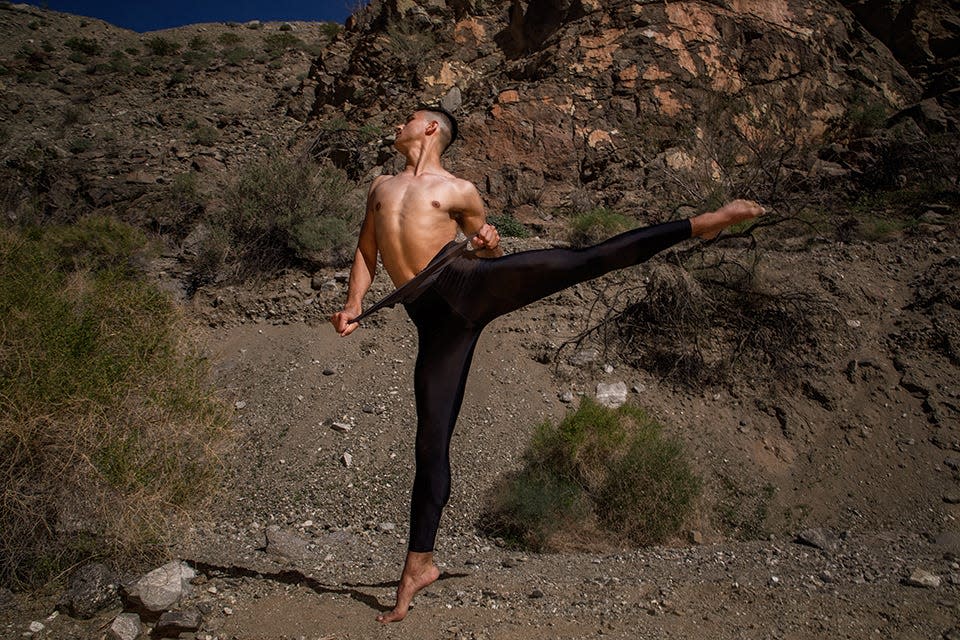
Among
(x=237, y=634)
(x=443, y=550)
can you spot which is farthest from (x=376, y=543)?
(x=237, y=634)

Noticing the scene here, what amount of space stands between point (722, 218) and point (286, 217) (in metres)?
7.56

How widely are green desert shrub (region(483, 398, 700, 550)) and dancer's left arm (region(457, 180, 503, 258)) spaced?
8.88 ft

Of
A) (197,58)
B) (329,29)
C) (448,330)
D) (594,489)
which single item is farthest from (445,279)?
(329,29)

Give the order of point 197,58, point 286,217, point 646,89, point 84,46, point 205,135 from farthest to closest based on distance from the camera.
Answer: point 84,46 → point 197,58 → point 205,135 → point 646,89 → point 286,217

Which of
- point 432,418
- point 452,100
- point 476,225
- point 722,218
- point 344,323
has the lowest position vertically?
point 432,418

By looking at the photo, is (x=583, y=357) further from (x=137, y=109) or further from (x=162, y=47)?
(x=162, y=47)

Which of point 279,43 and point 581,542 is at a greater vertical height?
point 279,43

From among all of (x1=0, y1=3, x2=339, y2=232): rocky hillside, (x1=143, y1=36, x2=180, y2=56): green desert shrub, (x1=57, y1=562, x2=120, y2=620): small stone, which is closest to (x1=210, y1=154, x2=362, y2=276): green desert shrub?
(x1=0, y1=3, x2=339, y2=232): rocky hillside

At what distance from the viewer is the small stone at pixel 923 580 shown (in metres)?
3.60

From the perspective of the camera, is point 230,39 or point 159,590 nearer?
point 159,590

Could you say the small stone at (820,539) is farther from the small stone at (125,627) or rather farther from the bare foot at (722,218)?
the small stone at (125,627)

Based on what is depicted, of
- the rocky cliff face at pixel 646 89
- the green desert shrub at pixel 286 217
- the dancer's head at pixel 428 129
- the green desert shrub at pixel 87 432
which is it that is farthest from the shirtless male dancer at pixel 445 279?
the rocky cliff face at pixel 646 89

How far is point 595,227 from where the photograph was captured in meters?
8.84

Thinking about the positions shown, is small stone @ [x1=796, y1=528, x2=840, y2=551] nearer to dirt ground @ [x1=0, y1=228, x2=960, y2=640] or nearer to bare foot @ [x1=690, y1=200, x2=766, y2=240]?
dirt ground @ [x1=0, y1=228, x2=960, y2=640]
